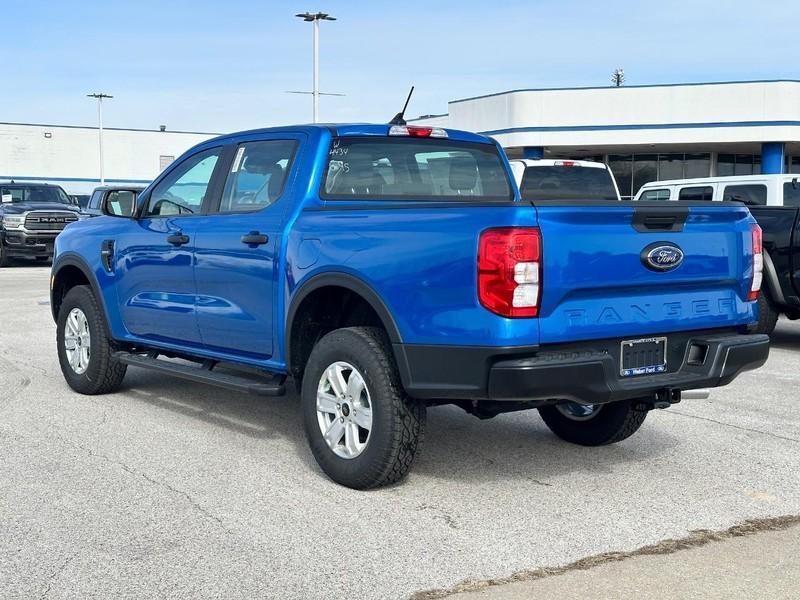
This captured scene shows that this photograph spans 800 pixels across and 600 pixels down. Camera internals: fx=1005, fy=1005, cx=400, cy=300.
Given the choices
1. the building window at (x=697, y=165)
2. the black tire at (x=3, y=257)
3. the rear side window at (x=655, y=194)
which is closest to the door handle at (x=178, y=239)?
the rear side window at (x=655, y=194)

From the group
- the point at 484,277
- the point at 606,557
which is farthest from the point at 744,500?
the point at 484,277

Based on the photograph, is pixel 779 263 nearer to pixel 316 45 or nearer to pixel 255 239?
pixel 255 239

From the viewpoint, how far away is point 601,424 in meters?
5.99

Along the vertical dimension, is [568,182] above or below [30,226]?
above

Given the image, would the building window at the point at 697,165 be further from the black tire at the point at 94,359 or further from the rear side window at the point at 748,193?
the black tire at the point at 94,359

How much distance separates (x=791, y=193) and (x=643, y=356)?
8705 mm

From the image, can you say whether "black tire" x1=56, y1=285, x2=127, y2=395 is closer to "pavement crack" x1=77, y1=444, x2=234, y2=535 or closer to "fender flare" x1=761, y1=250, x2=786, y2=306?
"pavement crack" x1=77, y1=444, x2=234, y2=535

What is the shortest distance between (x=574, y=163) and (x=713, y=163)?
27.6m

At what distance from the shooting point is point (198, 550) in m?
4.25

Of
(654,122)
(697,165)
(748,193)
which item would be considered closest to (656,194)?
(748,193)

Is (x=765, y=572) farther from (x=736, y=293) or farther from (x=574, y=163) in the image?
(x=574, y=163)

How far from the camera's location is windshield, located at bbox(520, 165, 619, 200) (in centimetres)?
1347

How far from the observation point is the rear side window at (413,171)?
5.94 metres

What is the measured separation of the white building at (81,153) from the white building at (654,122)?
30.7m
